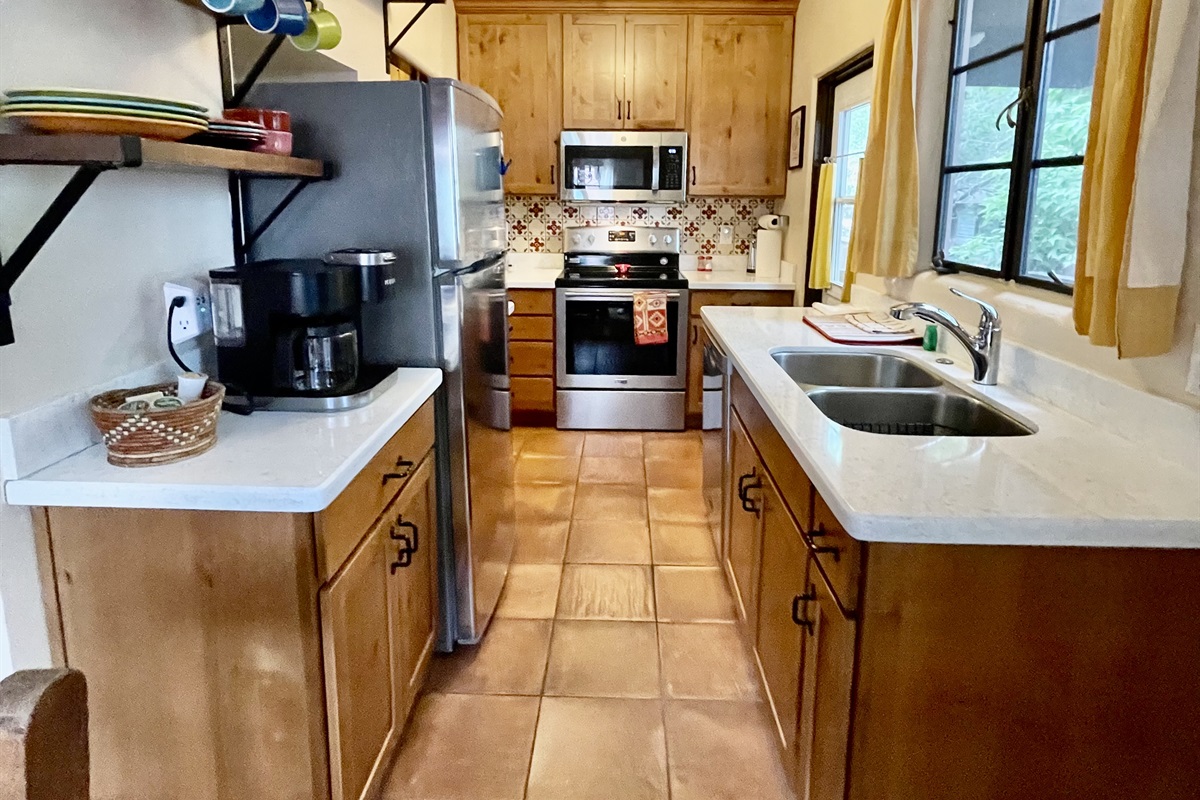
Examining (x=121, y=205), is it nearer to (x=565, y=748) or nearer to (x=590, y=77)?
(x=565, y=748)

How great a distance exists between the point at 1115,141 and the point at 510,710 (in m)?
1.81

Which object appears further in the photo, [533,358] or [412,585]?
[533,358]

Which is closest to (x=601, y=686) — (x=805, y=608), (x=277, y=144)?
(x=805, y=608)

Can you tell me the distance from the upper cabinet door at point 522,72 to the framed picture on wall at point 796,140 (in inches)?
50.9

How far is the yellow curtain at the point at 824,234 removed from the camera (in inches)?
148

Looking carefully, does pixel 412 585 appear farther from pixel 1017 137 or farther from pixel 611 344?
pixel 611 344

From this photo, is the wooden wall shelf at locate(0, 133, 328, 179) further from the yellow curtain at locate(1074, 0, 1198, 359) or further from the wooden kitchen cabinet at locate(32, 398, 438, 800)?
the yellow curtain at locate(1074, 0, 1198, 359)

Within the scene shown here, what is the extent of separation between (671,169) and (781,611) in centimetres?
338

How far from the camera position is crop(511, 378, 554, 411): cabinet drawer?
4.66 metres

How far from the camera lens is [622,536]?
3238mm

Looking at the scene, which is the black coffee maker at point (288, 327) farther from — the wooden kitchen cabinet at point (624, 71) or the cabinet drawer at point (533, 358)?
the wooden kitchen cabinet at point (624, 71)

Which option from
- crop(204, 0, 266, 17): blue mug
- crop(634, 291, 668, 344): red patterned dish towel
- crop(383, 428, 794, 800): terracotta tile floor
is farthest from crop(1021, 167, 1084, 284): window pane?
crop(634, 291, 668, 344): red patterned dish towel

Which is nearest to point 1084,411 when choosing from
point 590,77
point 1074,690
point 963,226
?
point 1074,690

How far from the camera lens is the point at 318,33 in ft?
6.61
